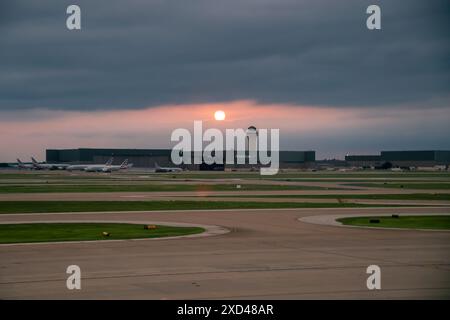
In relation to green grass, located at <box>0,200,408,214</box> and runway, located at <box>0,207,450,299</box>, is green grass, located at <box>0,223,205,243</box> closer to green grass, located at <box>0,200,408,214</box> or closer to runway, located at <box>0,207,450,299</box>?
runway, located at <box>0,207,450,299</box>

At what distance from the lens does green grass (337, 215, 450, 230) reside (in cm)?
4347

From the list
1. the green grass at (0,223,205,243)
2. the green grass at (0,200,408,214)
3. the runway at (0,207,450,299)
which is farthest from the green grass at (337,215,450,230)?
the green grass at (0,200,408,214)

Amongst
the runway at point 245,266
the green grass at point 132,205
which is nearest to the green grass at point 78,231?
the runway at point 245,266

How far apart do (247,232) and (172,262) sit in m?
12.6

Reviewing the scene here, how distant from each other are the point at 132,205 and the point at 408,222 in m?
26.6

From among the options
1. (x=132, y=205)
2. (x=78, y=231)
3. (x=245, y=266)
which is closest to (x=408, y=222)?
(x=78, y=231)

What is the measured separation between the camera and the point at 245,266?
2623cm

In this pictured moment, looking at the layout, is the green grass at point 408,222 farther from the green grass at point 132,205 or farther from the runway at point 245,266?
the green grass at point 132,205

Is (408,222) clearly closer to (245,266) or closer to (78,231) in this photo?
(78,231)

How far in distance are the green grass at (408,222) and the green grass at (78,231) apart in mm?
11619

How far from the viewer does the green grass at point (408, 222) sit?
143 ft

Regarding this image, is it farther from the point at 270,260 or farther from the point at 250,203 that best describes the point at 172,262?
the point at 250,203
